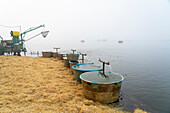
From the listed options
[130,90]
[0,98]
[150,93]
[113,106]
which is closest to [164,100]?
[150,93]

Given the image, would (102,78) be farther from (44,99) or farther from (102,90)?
(44,99)

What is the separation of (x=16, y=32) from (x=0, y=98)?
2302 cm

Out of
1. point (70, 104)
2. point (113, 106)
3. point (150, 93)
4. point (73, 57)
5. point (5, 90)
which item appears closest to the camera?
point (70, 104)

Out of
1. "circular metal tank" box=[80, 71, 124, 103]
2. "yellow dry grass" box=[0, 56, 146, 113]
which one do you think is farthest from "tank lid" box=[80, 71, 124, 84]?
"yellow dry grass" box=[0, 56, 146, 113]

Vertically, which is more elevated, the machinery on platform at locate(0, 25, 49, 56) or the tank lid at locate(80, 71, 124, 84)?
the machinery on platform at locate(0, 25, 49, 56)

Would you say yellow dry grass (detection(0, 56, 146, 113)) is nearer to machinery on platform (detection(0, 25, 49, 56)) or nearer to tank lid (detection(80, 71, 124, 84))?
tank lid (detection(80, 71, 124, 84))

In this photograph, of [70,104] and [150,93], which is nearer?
[70,104]

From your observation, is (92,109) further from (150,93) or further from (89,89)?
(150,93)

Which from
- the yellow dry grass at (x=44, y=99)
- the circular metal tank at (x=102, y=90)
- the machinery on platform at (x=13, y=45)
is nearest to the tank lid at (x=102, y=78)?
the circular metal tank at (x=102, y=90)

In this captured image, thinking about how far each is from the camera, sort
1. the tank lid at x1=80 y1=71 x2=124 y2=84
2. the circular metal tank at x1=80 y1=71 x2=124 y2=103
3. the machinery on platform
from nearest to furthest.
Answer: the circular metal tank at x1=80 y1=71 x2=124 y2=103 < the tank lid at x1=80 y1=71 x2=124 y2=84 < the machinery on platform

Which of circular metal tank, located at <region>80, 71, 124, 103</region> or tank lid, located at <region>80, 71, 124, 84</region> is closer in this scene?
circular metal tank, located at <region>80, 71, 124, 103</region>

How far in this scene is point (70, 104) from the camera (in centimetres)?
557

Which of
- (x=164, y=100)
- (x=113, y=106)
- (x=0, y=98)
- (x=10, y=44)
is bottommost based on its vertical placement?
(x=164, y=100)

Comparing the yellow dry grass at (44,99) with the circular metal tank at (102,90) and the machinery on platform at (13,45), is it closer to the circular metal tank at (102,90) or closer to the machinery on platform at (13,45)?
the circular metal tank at (102,90)
